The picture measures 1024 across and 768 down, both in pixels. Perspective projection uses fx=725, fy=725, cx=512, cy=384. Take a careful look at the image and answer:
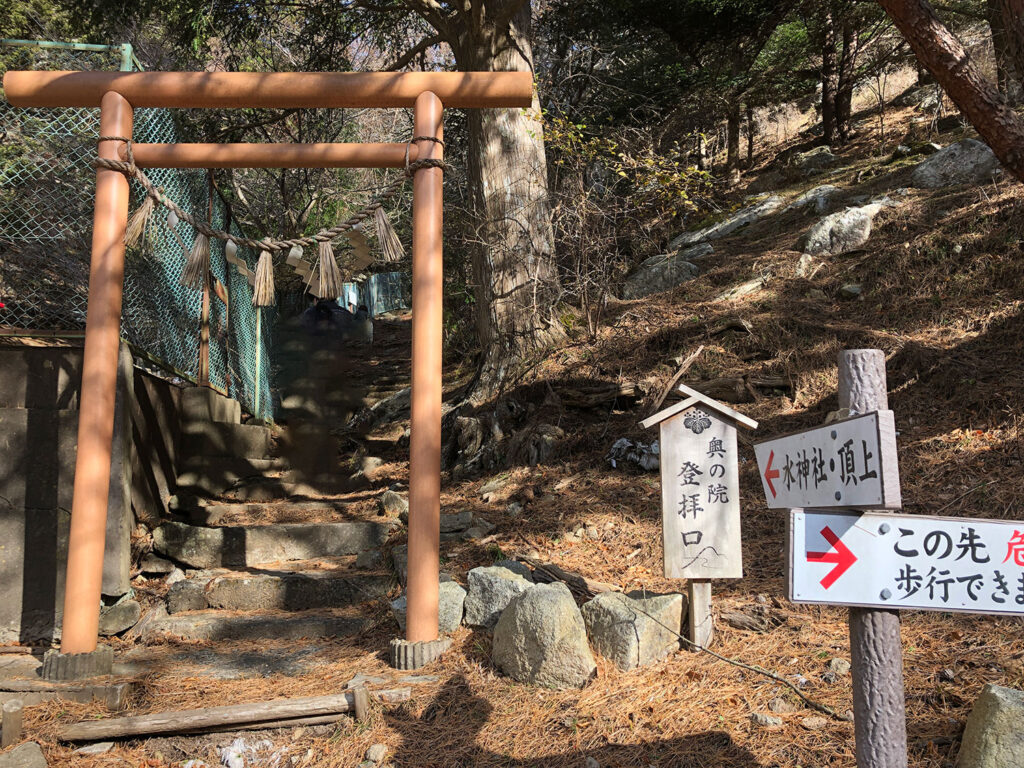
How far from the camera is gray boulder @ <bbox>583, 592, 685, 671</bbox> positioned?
12.0 feet

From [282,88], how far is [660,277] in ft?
19.2

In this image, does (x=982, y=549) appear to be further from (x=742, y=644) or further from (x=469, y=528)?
(x=469, y=528)

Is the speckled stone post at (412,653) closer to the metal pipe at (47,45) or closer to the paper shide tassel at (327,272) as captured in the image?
the paper shide tassel at (327,272)

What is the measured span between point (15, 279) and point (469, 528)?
4.41 meters

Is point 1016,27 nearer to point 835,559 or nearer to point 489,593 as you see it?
point 835,559

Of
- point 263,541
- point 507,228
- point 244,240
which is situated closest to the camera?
point 244,240

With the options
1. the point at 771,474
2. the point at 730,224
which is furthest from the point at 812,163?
the point at 771,474

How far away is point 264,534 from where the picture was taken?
5738mm

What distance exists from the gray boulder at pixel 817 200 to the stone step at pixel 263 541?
744 cm

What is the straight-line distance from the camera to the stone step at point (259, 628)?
4676 millimetres

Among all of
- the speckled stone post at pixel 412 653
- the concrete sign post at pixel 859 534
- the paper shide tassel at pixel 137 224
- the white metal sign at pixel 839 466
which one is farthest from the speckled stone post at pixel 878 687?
the paper shide tassel at pixel 137 224

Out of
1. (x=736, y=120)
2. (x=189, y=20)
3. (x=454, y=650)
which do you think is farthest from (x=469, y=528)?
(x=736, y=120)

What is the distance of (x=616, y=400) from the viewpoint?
687cm

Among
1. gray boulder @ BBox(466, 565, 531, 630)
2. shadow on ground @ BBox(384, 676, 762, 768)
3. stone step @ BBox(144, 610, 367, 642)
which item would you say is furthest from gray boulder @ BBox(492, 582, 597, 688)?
stone step @ BBox(144, 610, 367, 642)
